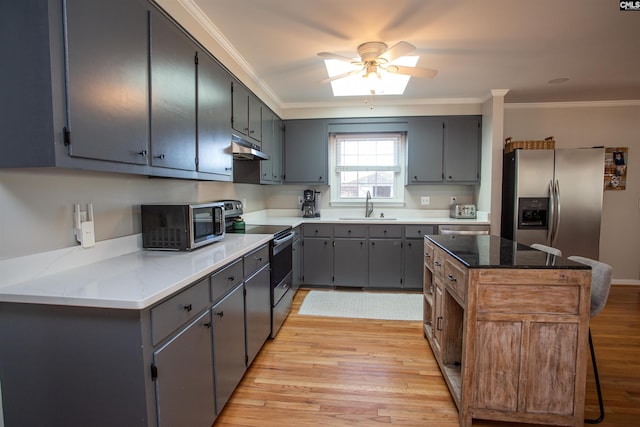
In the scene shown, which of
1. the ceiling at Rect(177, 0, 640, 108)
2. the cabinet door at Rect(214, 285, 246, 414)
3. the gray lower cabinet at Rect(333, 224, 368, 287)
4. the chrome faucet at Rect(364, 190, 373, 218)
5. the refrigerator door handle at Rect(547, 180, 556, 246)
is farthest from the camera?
the chrome faucet at Rect(364, 190, 373, 218)

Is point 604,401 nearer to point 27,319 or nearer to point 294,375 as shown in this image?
point 294,375

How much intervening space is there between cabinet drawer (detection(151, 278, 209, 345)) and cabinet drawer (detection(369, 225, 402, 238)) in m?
2.58

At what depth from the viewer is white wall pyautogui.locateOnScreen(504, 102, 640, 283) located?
13.0 ft

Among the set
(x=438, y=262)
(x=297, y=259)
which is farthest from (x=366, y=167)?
(x=438, y=262)

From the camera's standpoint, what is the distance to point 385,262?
148 inches

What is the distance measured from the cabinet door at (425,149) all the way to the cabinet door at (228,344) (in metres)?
2.94

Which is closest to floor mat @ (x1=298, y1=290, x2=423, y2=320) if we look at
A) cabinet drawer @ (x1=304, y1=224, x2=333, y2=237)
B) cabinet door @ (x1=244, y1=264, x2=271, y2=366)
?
cabinet drawer @ (x1=304, y1=224, x2=333, y2=237)

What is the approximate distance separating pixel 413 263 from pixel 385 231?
0.53 meters

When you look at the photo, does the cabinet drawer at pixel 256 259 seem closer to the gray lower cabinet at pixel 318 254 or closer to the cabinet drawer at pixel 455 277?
the cabinet drawer at pixel 455 277

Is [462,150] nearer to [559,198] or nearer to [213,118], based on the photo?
[559,198]

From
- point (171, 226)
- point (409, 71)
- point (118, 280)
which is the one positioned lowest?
point (118, 280)

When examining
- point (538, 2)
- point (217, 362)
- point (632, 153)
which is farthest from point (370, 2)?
point (632, 153)

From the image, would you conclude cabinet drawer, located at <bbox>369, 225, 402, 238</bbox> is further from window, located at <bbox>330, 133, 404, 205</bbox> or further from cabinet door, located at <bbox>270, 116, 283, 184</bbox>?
cabinet door, located at <bbox>270, 116, 283, 184</bbox>

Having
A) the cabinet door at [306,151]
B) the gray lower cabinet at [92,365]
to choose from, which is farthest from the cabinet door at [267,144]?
the gray lower cabinet at [92,365]
